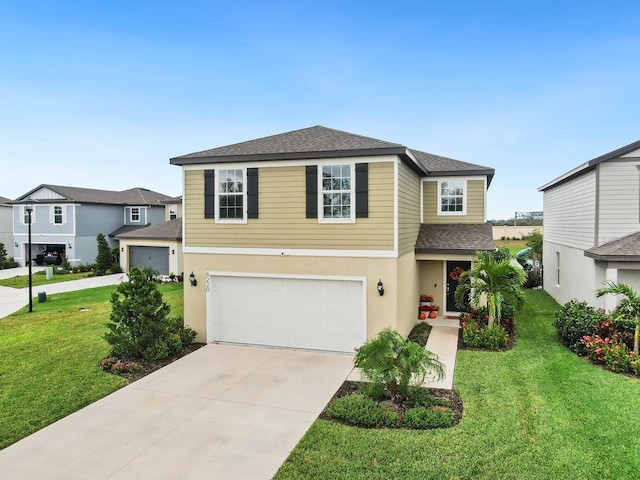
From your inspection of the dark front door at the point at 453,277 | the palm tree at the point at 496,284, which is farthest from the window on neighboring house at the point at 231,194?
the dark front door at the point at 453,277

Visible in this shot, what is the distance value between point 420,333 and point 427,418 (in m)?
5.86

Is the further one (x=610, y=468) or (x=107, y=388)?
(x=107, y=388)

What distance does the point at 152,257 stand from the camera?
2631 cm

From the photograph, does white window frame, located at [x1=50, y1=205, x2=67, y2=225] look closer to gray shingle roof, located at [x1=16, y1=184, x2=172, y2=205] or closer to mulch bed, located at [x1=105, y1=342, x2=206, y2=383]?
gray shingle roof, located at [x1=16, y1=184, x2=172, y2=205]

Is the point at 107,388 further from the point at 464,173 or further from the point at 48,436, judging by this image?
the point at 464,173

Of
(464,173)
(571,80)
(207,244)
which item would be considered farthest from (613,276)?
(207,244)

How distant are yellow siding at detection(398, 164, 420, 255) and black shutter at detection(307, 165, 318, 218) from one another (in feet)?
6.90

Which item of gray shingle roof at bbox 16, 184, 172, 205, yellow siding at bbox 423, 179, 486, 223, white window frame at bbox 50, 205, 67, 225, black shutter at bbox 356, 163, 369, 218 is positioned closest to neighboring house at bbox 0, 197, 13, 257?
gray shingle roof at bbox 16, 184, 172, 205

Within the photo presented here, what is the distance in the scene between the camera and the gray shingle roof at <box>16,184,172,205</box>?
98.7 feet

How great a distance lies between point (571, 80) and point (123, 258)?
26440 mm

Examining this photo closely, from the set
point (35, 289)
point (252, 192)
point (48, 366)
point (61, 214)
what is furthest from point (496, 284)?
point (61, 214)

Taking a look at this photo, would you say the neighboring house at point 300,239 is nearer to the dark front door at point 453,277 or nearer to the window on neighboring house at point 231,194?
the window on neighboring house at point 231,194

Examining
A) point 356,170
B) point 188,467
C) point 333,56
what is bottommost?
point 188,467

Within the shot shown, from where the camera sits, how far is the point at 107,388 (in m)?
8.49
